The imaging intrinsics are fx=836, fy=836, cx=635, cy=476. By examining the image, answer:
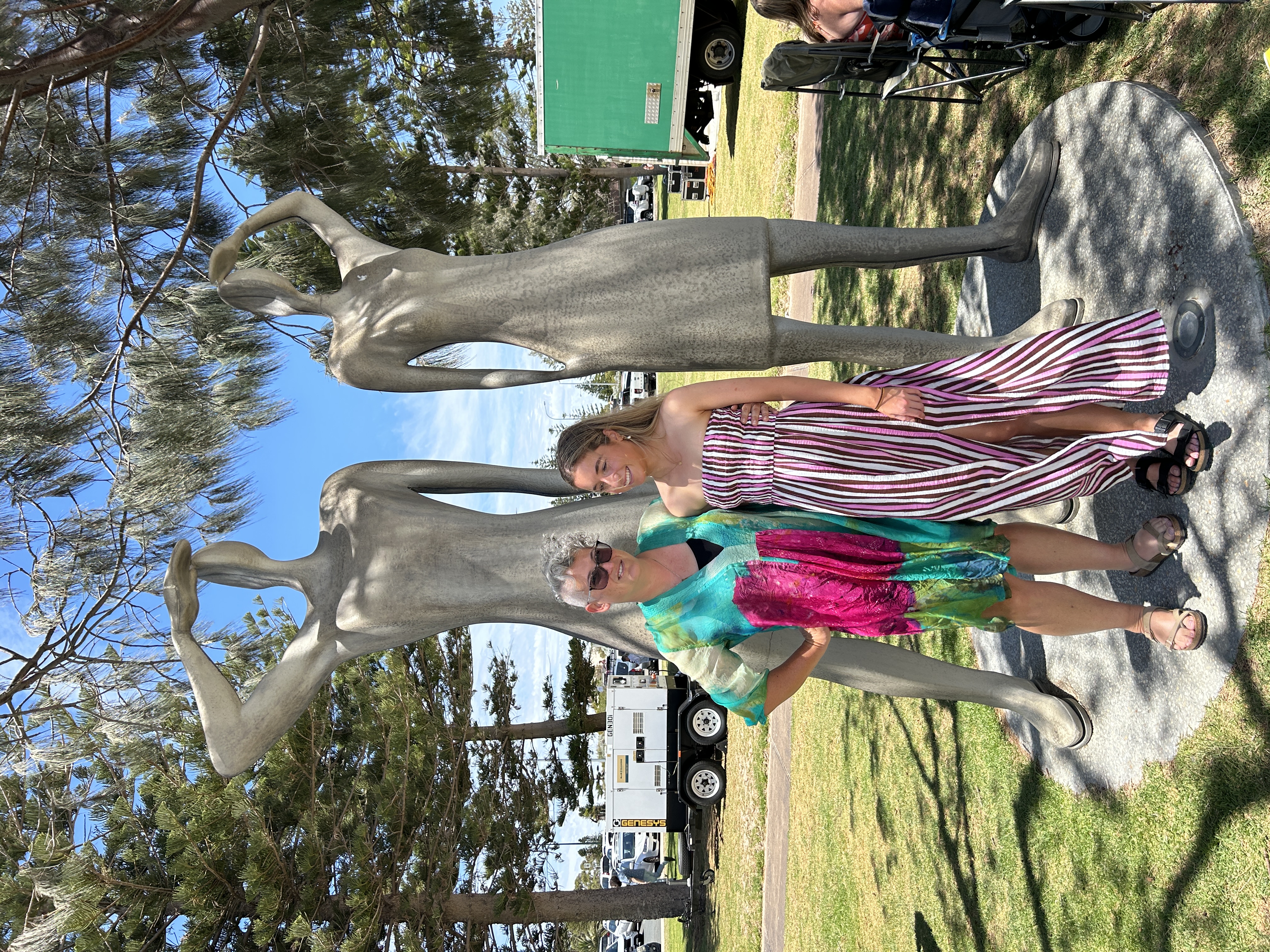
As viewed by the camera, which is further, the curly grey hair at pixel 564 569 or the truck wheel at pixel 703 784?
the truck wheel at pixel 703 784

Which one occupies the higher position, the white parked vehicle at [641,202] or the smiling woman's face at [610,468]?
the white parked vehicle at [641,202]

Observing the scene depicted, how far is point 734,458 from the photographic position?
263 centimetres

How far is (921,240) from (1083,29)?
1211mm

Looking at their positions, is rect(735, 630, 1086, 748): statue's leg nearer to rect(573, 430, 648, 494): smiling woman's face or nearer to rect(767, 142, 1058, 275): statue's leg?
rect(573, 430, 648, 494): smiling woman's face

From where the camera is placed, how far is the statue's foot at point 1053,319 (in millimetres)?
3148

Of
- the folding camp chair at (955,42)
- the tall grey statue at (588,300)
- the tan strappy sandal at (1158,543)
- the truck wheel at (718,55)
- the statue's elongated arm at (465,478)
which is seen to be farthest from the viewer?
the truck wheel at (718,55)

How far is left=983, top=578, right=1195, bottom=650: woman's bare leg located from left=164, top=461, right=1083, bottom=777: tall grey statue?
1.92ft

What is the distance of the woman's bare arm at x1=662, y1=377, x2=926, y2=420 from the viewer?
101 inches

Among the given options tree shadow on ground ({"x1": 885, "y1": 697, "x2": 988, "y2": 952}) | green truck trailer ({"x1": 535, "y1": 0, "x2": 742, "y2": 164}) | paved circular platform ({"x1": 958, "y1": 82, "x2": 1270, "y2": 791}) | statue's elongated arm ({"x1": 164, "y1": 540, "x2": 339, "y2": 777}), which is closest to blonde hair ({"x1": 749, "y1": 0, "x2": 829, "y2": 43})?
paved circular platform ({"x1": 958, "y1": 82, "x2": 1270, "y2": 791})

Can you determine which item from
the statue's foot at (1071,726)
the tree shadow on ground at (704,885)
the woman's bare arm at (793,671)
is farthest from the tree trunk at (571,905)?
the statue's foot at (1071,726)

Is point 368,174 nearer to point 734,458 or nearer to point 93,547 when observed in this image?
point 93,547

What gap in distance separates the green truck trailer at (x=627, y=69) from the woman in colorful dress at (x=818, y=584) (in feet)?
28.0

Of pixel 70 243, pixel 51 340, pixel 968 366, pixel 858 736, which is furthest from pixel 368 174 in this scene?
pixel 858 736

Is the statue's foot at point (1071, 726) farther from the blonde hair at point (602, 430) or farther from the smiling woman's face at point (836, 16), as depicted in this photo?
the smiling woman's face at point (836, 16)
